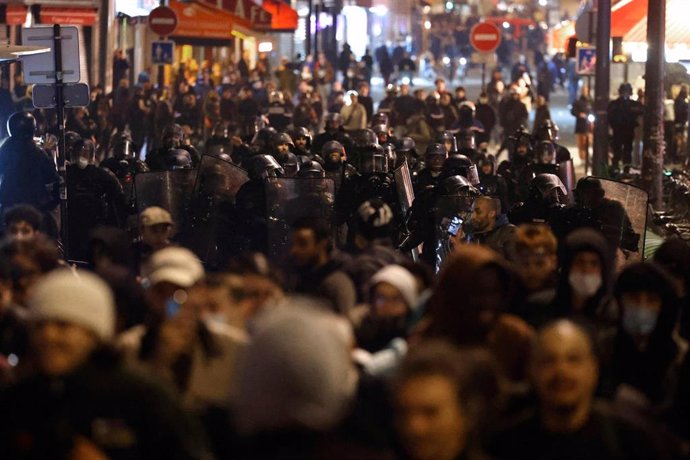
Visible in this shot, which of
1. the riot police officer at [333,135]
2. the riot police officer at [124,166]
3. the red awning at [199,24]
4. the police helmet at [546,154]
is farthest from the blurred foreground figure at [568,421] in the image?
the red awning at [199,24]

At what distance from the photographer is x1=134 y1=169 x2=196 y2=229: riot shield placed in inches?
588

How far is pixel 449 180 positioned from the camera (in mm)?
14445

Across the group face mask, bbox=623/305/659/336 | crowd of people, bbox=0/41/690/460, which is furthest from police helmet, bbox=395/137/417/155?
face mask, bbox=623/305/659/336

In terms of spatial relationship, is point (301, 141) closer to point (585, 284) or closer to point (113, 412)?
point (585, 284)

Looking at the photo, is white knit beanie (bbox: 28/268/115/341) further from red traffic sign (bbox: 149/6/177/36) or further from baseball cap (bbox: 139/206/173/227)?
red traffic sign (bbox: 149/6/177/36)

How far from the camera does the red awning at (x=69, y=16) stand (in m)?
38.1

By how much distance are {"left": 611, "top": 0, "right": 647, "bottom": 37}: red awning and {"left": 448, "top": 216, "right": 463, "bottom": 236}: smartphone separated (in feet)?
49.9

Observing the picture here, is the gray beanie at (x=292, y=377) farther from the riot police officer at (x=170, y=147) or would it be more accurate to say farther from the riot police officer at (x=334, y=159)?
the riot police officer at (x=170, y=147)

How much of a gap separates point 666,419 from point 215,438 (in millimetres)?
1537

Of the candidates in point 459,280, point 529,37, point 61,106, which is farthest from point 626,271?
point 529,37

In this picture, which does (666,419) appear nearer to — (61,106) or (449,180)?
(449,180)

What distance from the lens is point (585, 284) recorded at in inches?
300

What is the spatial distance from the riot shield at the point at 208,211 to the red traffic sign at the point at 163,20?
1931 cm

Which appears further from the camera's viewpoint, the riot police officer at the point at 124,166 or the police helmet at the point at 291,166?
the riot police officer at the point at 124,166
